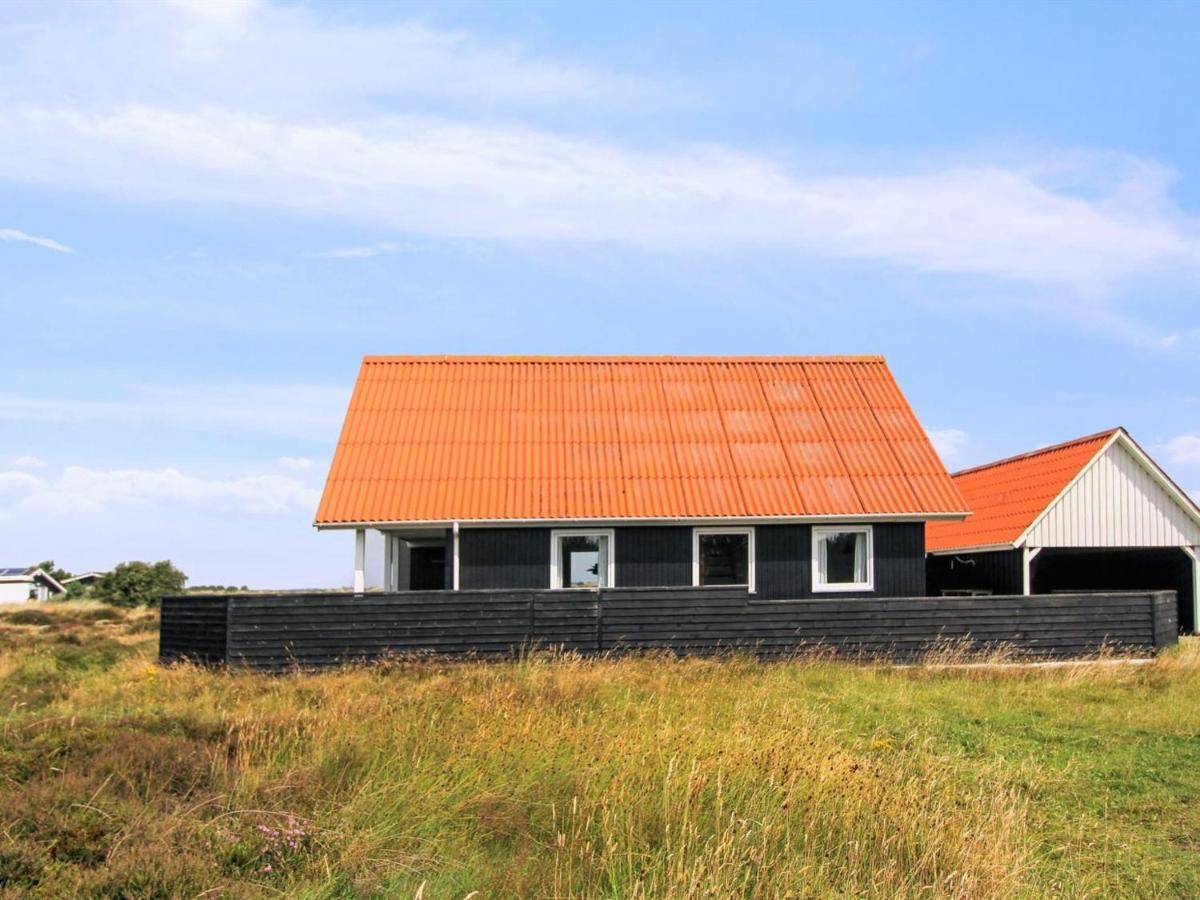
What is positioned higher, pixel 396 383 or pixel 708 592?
pixel 396 383

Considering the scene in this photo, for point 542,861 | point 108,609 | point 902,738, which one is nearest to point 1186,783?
point 902,738

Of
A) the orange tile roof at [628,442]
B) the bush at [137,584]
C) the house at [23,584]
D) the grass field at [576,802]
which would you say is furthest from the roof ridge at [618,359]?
the house at [23,584]

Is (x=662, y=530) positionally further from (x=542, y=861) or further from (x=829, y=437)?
(x=542, y=861)

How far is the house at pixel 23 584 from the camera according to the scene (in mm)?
73562

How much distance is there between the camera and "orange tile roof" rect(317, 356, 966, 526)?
22.8 metres

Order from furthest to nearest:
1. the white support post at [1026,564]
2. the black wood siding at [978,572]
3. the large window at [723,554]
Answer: the black wood siding at [978,572] < the white support post at [1026,564] < the large window at [723,554]

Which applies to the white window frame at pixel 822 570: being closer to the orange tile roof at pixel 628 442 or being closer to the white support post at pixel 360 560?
the orange tile roof at pixel 628 442

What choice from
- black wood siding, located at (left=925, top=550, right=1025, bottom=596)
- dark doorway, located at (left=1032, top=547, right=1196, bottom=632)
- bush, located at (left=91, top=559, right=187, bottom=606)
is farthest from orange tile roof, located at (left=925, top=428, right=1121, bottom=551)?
bush, located at (left=91, top=559, right=187, bottom=606)

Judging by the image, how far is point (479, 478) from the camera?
23.4 meters

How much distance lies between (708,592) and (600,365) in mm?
9218

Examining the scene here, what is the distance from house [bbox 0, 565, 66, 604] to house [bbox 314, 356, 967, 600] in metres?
56.3

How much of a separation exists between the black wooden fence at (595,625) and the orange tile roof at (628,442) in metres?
3.36

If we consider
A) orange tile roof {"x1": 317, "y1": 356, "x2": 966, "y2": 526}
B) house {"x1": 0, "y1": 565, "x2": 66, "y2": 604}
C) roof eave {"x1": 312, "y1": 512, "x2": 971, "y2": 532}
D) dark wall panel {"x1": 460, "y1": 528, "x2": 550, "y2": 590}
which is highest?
orange tile roof {"x1": 317, "y1": 356, "x2": 966, "y2": 526}

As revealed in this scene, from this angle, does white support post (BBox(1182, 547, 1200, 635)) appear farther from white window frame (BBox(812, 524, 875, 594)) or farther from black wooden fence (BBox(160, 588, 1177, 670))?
white window frame (BBox(812, 524, 875, 594))
